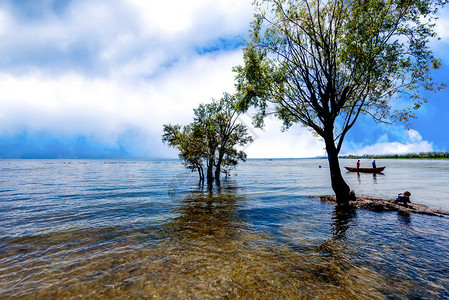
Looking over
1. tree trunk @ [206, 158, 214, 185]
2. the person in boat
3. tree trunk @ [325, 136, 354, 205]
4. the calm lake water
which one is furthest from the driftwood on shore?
tree trunk @ [206, 158, 214, 185]

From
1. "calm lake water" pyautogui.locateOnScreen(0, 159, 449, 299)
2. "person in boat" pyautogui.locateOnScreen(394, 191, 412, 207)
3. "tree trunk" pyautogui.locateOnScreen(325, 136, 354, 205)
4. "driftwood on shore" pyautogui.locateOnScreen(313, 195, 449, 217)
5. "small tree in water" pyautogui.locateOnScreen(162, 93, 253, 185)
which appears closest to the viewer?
"calm lake water" pyautogui.locateOnScreen(0, 159, 449, 299)

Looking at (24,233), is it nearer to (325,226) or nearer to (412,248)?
(325,226)

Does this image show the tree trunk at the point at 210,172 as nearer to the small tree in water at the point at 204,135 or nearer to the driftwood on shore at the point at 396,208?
the small tree in water at the point at 204,135

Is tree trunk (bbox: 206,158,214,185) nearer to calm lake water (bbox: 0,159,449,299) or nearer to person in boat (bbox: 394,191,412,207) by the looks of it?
calm lake water (bbox: 0,159,449,299)

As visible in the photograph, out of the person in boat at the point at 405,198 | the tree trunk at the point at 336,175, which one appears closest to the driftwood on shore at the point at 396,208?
the person in boat at the point at 405,198

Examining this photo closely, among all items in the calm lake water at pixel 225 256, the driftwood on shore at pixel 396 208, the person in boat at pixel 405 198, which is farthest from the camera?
the person in boat at pixel 405 198

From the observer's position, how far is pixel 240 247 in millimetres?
9469

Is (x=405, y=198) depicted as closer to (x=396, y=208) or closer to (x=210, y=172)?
(x=396, y=208)

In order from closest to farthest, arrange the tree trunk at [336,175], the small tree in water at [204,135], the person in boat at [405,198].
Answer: the person in boat at [405,198] → the tree trunk at [336,175] → the small tree in water at [204,135]

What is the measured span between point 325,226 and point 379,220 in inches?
188

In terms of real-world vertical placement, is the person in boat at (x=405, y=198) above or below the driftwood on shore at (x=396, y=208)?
above

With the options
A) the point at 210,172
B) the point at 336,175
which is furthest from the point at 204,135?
the point at 336,175

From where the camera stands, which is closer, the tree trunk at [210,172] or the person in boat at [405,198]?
the person in boat at [405,198]

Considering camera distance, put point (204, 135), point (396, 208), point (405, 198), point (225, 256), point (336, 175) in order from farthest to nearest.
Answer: point (204, 135) → point (336, 175) → point (405, 198) → point (396, 208) → point (225, 256)
